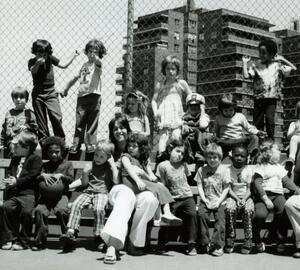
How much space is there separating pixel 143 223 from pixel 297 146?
97.5 inches

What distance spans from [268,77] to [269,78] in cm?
2

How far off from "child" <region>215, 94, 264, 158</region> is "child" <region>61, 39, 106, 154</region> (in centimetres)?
154

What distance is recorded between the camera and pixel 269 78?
7.37 metres

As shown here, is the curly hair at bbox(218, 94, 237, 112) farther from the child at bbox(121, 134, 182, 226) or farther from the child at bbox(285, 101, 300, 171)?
the child at bbox(121, 134, 182, 226)

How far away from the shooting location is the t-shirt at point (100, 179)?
5516 mm

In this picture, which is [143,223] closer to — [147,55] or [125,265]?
[125,265]

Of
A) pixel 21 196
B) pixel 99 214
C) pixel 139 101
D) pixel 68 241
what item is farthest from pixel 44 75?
pixel 68 241

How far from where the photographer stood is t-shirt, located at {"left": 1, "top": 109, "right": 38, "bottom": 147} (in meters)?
6.82

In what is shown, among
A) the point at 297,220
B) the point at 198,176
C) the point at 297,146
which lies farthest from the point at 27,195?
the point at 297,146

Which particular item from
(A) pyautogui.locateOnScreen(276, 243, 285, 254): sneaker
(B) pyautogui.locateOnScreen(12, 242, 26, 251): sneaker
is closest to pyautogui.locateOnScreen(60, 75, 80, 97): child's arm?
(B) pyautogui.locateOnScreen(12, 242, 26, 251): sneaker

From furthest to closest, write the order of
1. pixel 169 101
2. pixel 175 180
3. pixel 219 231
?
pixel 169 101 → pixel 175 180 → pixel 219 231

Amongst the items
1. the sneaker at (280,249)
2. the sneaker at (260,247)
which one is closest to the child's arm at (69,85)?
the sneaker at (260,247)

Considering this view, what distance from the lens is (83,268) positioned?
4562 mm

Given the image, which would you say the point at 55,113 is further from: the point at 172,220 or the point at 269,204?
the point at 269,204
